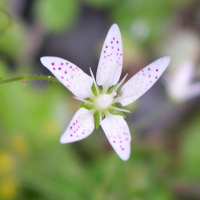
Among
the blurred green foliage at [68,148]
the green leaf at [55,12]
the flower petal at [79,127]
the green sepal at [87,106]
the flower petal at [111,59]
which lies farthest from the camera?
the green leaf at [55,12]

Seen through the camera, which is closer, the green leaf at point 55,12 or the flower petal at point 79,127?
the flower petal at point 79,127

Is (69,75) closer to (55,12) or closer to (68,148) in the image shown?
(68,148)

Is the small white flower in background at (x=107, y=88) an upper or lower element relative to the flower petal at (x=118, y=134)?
upper

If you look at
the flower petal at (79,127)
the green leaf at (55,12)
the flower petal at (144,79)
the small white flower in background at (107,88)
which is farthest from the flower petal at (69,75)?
the green leaf at (55,12)

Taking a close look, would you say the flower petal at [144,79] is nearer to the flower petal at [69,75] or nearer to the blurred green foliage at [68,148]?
the flower petal at [69,75]

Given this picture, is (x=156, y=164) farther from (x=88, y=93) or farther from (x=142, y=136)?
(x=88, y=93)

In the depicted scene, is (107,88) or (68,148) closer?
(107,88)

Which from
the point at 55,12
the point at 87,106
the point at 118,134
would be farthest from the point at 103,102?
the point at 55,12

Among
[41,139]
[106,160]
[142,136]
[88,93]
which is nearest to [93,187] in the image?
[106,160]
